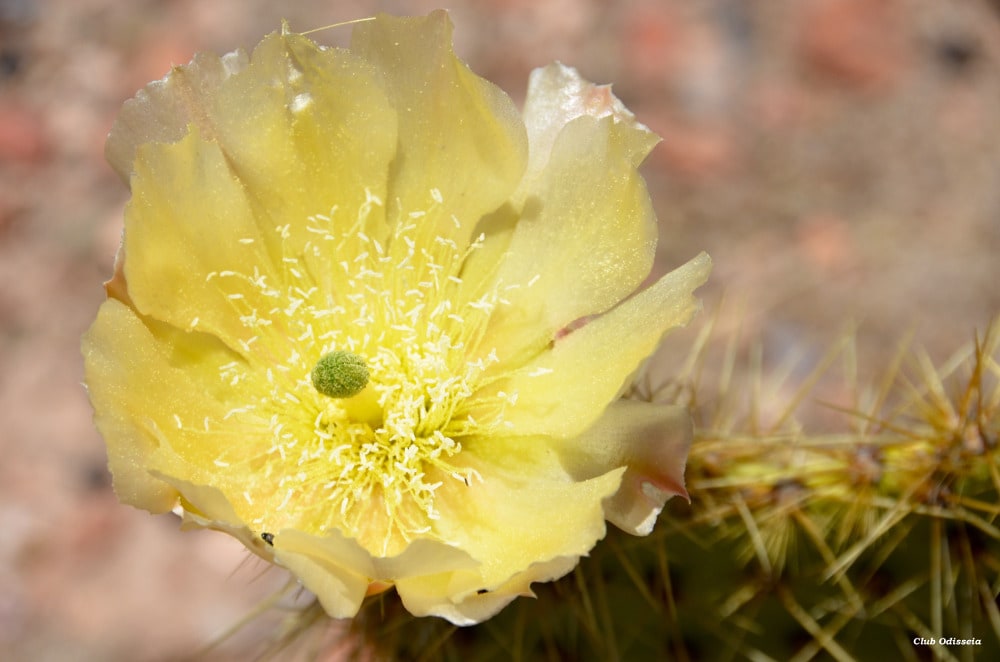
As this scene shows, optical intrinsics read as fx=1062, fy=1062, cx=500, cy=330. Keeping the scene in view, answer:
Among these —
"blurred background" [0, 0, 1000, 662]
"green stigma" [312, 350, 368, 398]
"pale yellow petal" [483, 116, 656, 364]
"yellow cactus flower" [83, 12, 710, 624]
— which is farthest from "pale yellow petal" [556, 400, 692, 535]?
"blurred background" [0, 0, 1000, 662]

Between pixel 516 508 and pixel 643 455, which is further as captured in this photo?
pixel 516 508

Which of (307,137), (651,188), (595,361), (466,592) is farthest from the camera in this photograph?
(651,188)

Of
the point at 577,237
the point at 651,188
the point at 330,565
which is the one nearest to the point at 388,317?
the point at 577,237

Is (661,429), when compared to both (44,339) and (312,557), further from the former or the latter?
(44,339)

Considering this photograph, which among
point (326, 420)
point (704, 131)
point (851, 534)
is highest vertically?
point (326, 420)

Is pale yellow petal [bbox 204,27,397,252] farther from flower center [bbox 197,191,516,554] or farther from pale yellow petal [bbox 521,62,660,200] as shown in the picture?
pale yellow petal [bbox 521,62,660,200]

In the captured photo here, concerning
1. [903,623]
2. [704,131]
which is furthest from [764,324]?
[903,623]

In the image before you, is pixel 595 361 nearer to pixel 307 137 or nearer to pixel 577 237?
pixel 577 237
